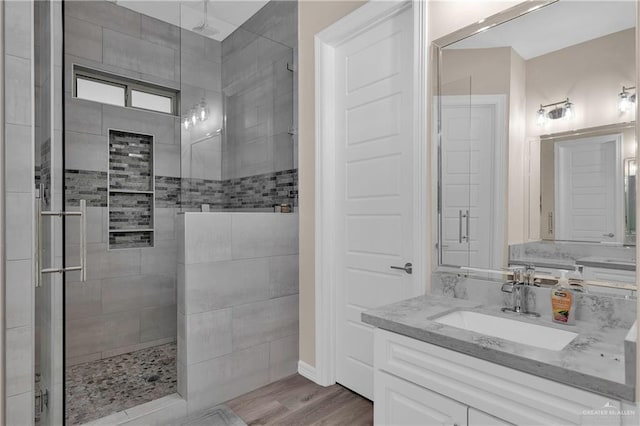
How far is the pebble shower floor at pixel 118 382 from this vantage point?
2.24 metres

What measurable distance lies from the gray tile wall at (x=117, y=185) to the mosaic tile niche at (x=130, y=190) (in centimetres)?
1

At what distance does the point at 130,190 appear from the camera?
3209 mm

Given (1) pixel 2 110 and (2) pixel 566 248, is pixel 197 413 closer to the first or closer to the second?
(1) pixel 2 110

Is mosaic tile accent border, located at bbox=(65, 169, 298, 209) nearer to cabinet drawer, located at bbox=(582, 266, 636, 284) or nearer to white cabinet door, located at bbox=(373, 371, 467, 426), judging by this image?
white cabinet door, located at bbox=(373, 371, 467, 426)

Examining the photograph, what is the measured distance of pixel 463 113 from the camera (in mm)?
1812

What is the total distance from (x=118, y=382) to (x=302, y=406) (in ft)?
4.55

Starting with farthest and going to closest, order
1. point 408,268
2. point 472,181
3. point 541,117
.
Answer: point 408,268 < point 472,181 < point 541,117

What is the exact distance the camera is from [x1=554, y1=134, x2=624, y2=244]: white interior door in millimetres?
1398

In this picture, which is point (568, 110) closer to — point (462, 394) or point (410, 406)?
point (462, 394)

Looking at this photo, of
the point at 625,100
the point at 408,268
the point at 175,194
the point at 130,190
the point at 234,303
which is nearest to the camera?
the point at 625,100

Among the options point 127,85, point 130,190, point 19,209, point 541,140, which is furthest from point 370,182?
point 127,85

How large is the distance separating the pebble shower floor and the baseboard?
0.87 m

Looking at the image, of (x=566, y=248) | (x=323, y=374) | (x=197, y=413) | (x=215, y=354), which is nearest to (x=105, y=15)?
(x=215, y=354)

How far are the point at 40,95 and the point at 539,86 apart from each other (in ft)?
7.06
